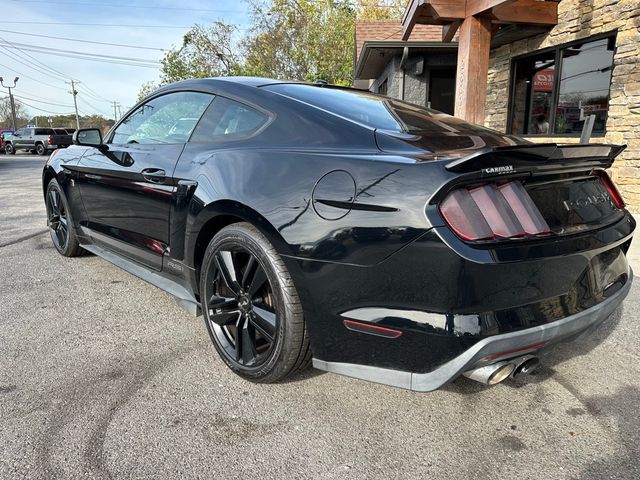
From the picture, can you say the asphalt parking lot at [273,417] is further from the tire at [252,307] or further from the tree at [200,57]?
the tree at [200,57]

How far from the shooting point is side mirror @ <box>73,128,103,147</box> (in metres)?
3.95

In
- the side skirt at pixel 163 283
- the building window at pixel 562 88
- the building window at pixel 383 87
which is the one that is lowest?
the side skirt at pixel 163 283

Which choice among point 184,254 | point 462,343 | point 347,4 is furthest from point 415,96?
point 347,4

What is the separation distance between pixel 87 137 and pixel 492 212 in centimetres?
350

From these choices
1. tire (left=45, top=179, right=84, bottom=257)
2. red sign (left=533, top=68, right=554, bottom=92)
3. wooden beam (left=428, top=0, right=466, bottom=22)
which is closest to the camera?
tire (left=45, top=179, right=84, bottom=257)

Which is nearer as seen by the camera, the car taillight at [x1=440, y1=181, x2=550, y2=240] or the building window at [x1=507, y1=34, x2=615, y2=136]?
the car taillight at [x1=440, y1=181, x2=550, y2=240]

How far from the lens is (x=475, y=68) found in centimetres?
727

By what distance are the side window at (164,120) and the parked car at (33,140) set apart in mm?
31507

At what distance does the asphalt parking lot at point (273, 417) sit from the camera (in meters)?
1.88

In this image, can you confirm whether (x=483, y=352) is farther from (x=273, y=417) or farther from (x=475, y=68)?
(x=475, y=68)

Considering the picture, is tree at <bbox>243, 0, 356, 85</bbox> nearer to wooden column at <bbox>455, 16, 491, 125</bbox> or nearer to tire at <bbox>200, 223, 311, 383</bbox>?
wooden column at <bbox>455, 16, 491, 125</bbox>

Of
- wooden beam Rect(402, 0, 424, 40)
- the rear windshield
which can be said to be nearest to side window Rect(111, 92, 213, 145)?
the rear windshield

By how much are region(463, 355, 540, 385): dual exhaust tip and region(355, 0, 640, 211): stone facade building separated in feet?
21.3

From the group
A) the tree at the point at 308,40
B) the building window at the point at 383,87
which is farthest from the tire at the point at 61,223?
the tree at the point at 308,40
